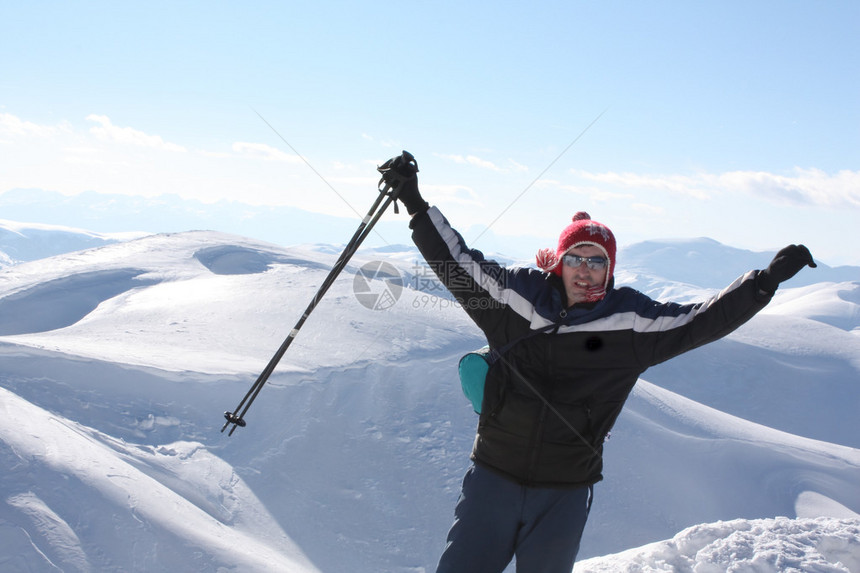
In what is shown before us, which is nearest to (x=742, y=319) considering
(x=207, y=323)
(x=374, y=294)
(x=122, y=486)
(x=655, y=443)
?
(x=122, y=486)

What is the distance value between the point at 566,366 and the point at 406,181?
105 cm

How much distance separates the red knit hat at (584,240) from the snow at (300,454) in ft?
9.58

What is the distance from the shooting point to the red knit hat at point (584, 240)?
2330 millimetres

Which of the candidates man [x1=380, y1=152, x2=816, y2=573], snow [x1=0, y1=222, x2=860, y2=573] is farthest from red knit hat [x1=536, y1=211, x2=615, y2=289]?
snow [x1=0, y1=222, x2=860, y2=573]

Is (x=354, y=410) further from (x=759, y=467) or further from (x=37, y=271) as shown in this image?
(x=37, y=271)

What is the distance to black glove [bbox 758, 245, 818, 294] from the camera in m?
2.04

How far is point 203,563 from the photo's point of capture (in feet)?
18.6

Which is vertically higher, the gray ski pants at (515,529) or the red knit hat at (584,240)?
the red knit hat at (584,240)

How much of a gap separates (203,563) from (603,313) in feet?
17.5

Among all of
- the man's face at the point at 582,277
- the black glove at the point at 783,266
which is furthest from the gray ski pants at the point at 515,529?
the black glove at the point at 783,266

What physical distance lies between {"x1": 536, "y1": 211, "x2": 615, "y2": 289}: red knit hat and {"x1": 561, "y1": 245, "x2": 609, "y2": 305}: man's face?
22 mm

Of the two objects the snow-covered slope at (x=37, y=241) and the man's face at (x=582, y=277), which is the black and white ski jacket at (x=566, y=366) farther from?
the snow-covered slope at (x=37, y=241)

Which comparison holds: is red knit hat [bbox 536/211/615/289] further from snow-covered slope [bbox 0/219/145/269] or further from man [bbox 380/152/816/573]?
snow-covered slope [bbox 0/219/145/269]

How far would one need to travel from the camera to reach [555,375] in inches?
87.7
